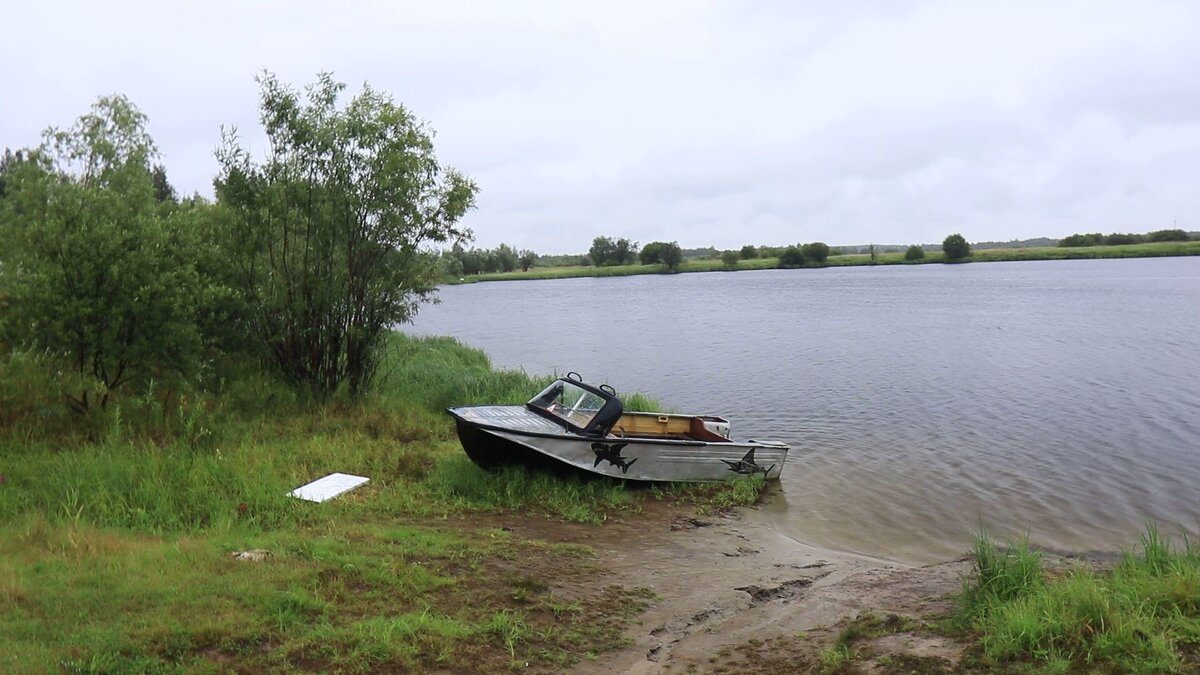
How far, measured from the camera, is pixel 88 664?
16.3 feet

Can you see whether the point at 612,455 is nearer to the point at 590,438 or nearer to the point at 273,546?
the point at 590,438

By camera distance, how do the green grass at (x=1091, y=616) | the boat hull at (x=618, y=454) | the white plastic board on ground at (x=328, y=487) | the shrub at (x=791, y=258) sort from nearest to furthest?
the green grass at (x=1091, y=616) < the white plastic board on ground at (x=328, y=487) < the boat hull at (x=618, y=454) < the shrub at (x=791, y=258)

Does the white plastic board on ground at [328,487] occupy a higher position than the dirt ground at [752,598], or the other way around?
the white plastic board on ground at [328,487]

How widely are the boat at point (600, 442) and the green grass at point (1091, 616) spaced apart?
5614mm

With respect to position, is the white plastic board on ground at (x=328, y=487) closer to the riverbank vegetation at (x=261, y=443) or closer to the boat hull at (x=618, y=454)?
the riverbank vegetation at (x=261, y=443)

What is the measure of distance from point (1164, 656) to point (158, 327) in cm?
1114

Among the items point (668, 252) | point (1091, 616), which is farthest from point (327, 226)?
point (668, 252)

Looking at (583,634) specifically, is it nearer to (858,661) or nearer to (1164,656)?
(858,661)

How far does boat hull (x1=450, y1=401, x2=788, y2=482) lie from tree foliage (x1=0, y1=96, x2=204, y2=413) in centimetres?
401

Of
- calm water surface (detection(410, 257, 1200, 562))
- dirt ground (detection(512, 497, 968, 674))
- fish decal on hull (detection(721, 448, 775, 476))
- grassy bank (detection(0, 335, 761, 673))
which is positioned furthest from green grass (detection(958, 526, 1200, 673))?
fish decal on hull (detection(721, 448, 775, 476))

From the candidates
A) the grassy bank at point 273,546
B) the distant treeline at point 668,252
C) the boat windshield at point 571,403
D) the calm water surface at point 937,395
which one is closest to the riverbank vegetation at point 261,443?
the grassy bank at point 273,546

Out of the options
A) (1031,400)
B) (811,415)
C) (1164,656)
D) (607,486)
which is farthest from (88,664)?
(1031,400)

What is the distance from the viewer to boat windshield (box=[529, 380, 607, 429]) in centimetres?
1194

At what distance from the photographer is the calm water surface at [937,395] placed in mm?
11867
